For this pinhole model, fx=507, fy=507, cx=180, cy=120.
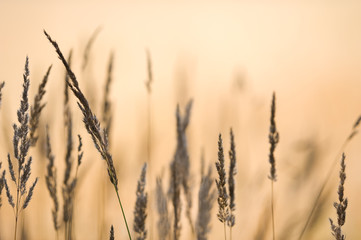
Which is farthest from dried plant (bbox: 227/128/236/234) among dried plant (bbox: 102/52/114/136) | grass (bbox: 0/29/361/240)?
dried plant (bbox: 102/52/114/136)

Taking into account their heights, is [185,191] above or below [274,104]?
below

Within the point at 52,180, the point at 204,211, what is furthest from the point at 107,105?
the point at 204,211

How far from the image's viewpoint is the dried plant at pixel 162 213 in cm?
221

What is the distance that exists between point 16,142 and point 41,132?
1110 mm

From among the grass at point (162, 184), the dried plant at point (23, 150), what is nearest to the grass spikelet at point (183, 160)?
the grass at point (162, 184)

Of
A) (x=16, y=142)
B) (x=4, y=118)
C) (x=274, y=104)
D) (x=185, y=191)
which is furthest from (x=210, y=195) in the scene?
(x=4, y=118)

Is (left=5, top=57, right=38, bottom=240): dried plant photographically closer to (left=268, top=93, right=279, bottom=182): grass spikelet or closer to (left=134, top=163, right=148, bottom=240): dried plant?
(left=134, top=163, right=148, bottom=240): dried plant

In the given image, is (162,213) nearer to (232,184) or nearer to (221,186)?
(232,184)

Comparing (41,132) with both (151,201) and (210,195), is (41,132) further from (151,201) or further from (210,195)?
(210,195)

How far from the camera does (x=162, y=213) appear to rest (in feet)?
7.30

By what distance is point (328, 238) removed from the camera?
2484mm

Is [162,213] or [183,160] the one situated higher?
[183,160]

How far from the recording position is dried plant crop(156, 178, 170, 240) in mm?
2205

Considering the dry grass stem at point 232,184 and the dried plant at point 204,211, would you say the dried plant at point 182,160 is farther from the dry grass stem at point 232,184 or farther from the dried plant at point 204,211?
the dry grass stem at point 232,184
